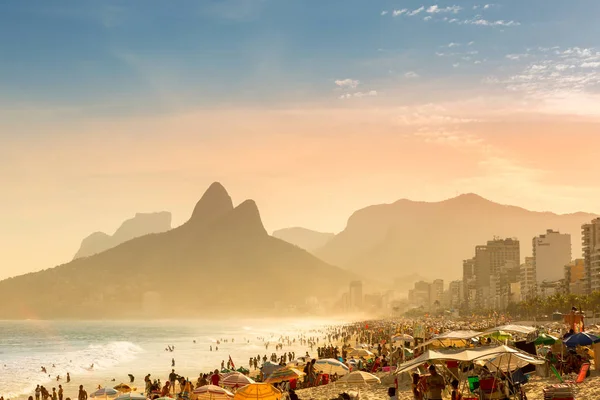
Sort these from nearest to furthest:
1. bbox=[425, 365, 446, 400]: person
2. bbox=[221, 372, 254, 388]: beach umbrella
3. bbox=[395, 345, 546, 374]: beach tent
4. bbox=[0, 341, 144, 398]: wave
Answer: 1. bbox=[395, 345, 546, 374]: beach tent
2. bbox=[425, 365, 446, 400]: person
3. bbox=[221, 372, 254, 388]: beach umbrella
4. bbox=[0, 341, 144, 398]: wave

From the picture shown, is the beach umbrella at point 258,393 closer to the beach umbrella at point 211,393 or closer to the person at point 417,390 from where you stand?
the beach umbrella at point 211,393

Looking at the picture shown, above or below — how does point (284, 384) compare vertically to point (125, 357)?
above

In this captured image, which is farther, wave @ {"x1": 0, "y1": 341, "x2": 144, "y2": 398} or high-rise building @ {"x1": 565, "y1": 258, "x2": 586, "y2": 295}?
high-rise building @ {"x1": 565, "y1": 258, "x2": 586, "y2": 295}

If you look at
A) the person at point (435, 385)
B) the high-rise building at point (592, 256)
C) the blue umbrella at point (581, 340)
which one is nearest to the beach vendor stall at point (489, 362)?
Result: the person at point (435, 385)

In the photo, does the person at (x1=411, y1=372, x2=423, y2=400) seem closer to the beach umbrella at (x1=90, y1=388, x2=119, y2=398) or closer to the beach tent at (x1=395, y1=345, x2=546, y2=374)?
the beach tent at (x1=395, y1=345, x2=546, y2=374)

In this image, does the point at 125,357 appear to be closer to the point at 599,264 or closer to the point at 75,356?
the point at 75,356

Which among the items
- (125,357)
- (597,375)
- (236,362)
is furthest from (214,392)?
(125,357)

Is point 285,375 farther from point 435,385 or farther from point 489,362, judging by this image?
point 489,362

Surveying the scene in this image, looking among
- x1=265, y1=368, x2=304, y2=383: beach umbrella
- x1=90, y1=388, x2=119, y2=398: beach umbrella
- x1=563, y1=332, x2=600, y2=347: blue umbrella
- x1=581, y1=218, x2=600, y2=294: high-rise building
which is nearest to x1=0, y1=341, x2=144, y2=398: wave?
x1=90, y1=388, x2=119, y2=398: beach umbrella
